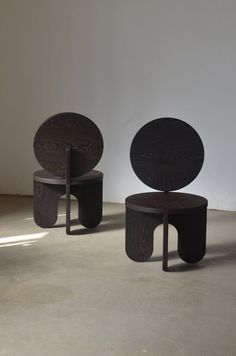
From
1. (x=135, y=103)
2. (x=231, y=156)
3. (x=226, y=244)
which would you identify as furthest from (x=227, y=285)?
(x=135, y=103)

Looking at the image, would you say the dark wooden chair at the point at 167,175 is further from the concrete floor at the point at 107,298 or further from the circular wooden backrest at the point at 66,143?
the circular wooden backrest at the point at 66,143

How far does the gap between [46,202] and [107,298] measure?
1463 mm

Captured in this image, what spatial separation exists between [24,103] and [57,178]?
1.47 m

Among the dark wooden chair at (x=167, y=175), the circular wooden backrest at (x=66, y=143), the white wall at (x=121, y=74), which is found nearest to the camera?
the dark wooden chair at (x=167, y=175)

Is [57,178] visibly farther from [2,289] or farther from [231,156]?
[231,156]

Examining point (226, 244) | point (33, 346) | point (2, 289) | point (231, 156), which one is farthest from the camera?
point (231, 156)

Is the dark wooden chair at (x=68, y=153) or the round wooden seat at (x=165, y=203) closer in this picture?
the round wooden seat at (x=165, y=203)

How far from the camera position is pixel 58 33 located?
493 cm

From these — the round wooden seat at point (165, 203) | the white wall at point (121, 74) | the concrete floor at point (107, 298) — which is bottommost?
the concrete floor at point (107, 298)

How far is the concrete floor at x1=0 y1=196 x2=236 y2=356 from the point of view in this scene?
7.64 ft

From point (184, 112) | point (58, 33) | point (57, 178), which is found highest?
point (58, 33)

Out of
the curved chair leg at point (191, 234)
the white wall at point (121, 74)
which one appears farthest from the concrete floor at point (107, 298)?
the white wall at point (121, 74)

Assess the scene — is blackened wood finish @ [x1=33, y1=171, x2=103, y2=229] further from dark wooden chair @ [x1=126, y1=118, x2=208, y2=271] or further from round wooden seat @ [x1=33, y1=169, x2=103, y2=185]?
dark wooden chair @ [x1=126, y1=118, x2=208, y2=271]

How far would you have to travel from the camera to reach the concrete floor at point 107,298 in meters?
2.33
